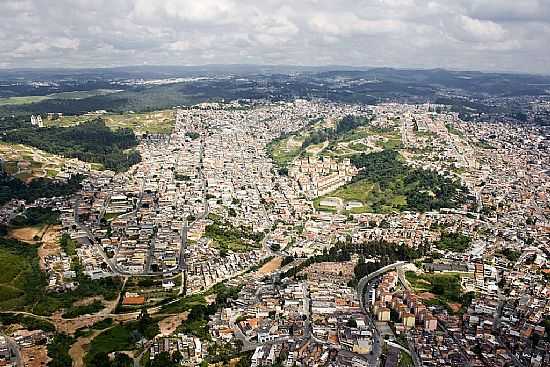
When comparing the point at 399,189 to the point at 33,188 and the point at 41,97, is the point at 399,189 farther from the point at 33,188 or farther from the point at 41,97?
the point at 41,97

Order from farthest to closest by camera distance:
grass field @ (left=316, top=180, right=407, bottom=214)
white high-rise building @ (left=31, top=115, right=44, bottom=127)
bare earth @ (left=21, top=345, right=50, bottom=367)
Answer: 1. white high-rise building @ (left=31, top=115, right=44, bottom=127)
2. grass field @ (left=316, top=180, right=407, bottom=214)
3. bare earth @ (left=21, top=345, right=50, bottom=367)

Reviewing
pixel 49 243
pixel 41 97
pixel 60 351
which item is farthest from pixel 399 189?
pixel 41 97

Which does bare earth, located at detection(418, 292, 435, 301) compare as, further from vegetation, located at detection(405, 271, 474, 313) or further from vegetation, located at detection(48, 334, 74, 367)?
vegetation, located at detection(48, 334, 74, 367)

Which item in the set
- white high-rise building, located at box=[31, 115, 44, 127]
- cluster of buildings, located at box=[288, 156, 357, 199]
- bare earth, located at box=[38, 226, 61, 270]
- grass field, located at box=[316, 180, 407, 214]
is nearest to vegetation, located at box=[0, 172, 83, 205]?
bare earth, located at box=[38, 226, 61, 270]

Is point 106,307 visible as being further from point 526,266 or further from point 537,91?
point 537,91

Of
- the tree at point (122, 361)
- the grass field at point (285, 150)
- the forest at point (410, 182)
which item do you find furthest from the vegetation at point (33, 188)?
the forest at point (410, 182)

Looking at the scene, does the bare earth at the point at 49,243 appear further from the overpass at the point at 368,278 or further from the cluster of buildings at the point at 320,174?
the cluster of buildings at the point at 320,174
